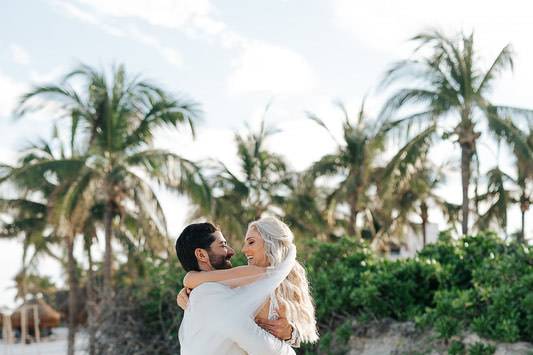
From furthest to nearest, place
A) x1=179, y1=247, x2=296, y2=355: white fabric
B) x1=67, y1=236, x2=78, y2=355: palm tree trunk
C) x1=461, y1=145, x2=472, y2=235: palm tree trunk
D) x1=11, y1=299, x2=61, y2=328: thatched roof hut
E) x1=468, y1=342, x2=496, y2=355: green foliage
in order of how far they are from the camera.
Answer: x1=11, y1=299, x2=61, y2=328: thatched roof hut → x1=67, y1=236, x2=78, y2=355: palm tree trunk → x1=461, y1=145, x2=472, y2=235: palm tree trunk → x1=468, y1=342, x2=496, y2=355: green foliage → x1=179, y1=247, x2=296, y2=355: white fabric

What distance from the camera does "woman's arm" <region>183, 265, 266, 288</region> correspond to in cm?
315

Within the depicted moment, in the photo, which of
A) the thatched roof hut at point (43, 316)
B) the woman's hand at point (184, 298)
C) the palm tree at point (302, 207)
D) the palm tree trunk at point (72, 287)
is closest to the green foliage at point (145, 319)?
the palm tree trunk at point (72, 287)

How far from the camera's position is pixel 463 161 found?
20.3 m

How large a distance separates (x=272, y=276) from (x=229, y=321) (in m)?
0.27

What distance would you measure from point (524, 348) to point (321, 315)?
336 centimetres

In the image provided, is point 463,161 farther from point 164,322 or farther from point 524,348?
point 524,348

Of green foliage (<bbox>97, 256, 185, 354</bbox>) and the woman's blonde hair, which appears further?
green foliage (<bbox>97, 256, 185, 354</bbox>)

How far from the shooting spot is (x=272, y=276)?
3.18 metres

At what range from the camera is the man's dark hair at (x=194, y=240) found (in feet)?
10.7

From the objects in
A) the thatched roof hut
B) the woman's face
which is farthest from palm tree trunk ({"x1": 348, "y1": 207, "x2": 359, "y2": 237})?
the woman's face

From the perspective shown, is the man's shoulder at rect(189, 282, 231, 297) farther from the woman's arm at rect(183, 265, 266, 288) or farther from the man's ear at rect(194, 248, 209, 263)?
the man's ear at rect(194, 248, 209, 263)

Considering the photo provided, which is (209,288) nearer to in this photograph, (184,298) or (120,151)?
(184,298)

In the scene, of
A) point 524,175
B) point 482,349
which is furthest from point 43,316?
point 482,349

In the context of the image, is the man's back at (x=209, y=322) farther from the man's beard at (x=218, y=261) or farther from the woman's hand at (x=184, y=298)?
the woman's hand at (x=184, y=298)
